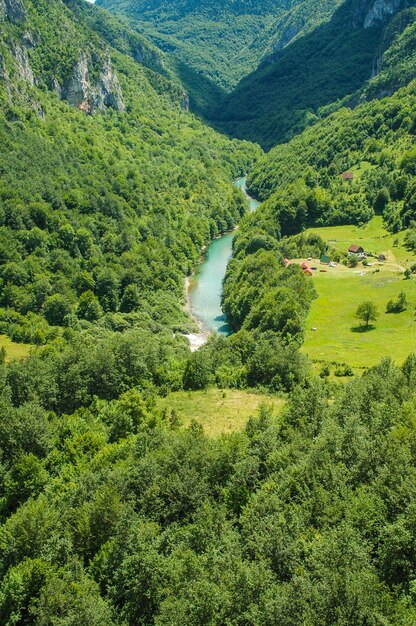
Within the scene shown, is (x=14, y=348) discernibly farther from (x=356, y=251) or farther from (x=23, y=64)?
(x=23, y=64)

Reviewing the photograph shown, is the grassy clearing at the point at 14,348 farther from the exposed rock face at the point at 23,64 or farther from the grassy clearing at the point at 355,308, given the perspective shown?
the exposed rock face at the point at 23,64

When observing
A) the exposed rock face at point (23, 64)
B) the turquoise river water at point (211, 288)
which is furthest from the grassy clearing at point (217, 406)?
the exposed rock face at point (23, 64)

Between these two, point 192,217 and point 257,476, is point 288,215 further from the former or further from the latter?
point 257,476

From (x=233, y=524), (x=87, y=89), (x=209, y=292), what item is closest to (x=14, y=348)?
(x=209, y=292)

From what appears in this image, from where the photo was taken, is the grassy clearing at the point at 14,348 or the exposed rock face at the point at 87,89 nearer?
the grassy clearing at the point at 14,348

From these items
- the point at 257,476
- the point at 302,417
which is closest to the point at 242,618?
the point at 257,476
